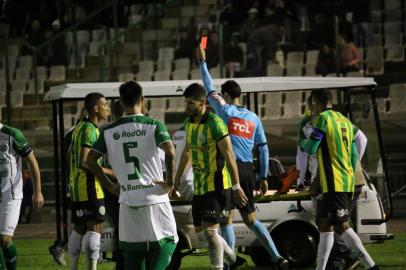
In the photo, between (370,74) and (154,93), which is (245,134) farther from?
(370,74)

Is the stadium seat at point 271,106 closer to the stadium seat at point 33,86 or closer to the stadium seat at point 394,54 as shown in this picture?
the stadium seat at point 394,54

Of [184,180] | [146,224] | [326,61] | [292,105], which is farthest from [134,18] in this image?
[146,224]

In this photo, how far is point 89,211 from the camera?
1352cm

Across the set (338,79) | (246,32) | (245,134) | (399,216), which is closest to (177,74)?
(246,32)

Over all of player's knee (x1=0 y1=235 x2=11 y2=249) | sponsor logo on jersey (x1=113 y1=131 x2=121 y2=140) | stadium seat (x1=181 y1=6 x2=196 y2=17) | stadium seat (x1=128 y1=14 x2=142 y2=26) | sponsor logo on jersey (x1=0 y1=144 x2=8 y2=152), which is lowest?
player's knee (x1=0 y1=235 x2=11 y2=249)

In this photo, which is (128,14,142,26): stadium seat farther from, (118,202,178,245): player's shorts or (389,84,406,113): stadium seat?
(118,202,178,245): player's shorts

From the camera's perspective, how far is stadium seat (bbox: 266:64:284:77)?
25.0 m

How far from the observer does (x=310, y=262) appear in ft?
47.7

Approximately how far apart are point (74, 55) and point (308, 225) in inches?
519

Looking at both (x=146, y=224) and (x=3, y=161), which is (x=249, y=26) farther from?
(x=146, y=224)

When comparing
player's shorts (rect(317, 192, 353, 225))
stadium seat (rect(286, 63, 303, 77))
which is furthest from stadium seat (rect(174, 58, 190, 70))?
player's shorts (rect(317, 192, 353, 225))

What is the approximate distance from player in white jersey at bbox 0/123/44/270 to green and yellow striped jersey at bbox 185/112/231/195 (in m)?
1.55

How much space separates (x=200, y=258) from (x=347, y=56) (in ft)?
27.9

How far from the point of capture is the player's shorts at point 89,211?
13508 millimetres
